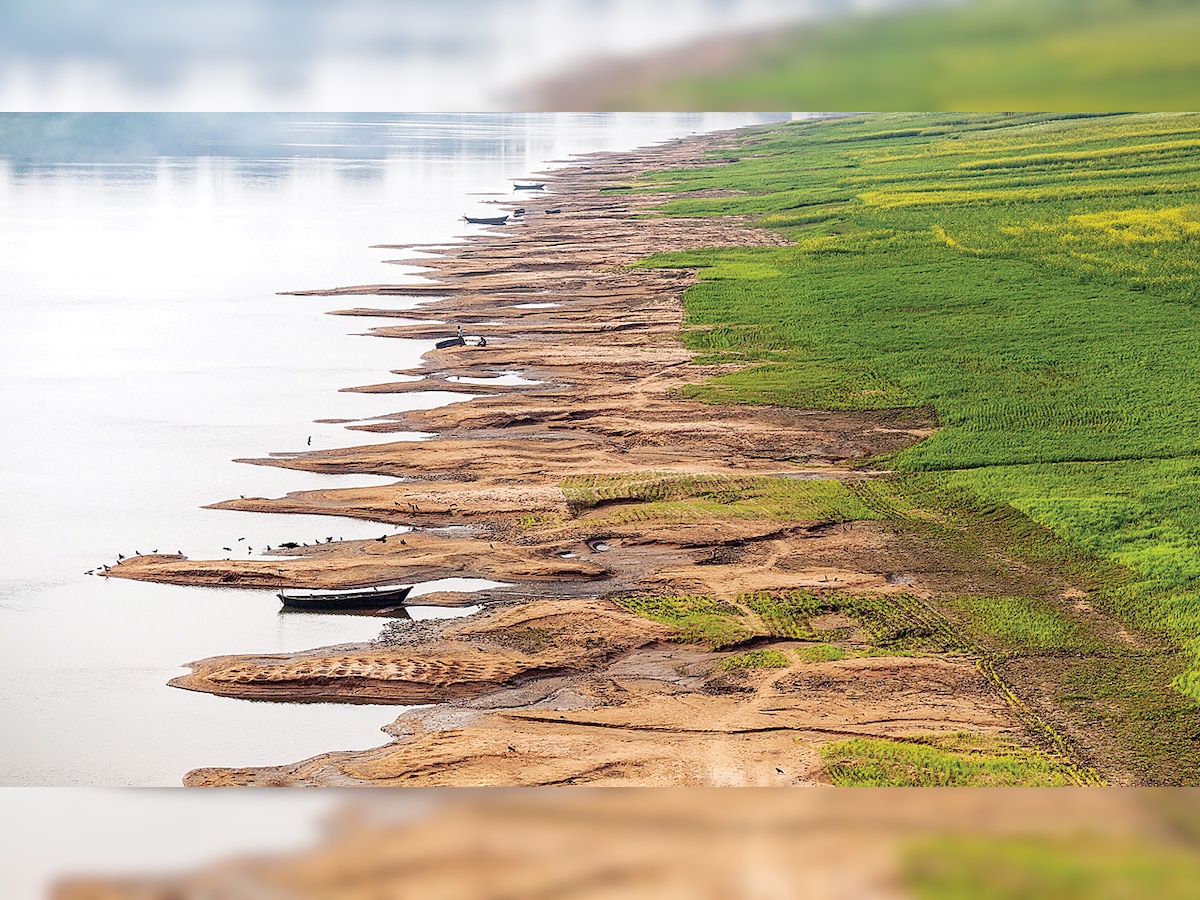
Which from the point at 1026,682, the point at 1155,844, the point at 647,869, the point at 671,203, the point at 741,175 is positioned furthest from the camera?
the point at 671,203

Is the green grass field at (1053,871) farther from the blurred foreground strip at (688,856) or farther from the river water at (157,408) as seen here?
the river water at (157,408)

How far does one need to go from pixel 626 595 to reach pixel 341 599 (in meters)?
0.83

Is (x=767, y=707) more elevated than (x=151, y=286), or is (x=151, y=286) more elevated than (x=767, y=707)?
(x=151, y=286)

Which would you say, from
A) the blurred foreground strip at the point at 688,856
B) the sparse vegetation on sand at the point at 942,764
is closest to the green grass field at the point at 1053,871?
the blurred foreground strip at the point at 688,856

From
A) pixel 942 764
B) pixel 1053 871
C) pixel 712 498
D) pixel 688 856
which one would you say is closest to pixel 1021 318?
pixel 712 498

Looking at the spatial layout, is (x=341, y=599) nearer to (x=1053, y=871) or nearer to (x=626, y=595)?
(x=626, y=595)

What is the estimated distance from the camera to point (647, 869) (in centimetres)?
141

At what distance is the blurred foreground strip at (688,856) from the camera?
1.35 metres

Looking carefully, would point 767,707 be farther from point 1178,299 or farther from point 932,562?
point 1178,299

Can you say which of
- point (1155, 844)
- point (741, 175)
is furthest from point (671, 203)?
point (1155, 844)

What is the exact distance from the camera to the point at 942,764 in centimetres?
266

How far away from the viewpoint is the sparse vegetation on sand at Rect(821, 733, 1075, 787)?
8.54ft

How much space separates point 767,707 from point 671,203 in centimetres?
564

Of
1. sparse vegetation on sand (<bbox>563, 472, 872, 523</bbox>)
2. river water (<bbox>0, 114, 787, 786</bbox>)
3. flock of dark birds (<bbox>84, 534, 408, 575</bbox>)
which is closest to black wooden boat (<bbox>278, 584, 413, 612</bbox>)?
river water (<bbox>0, 114, 787, 786</bbox>)
